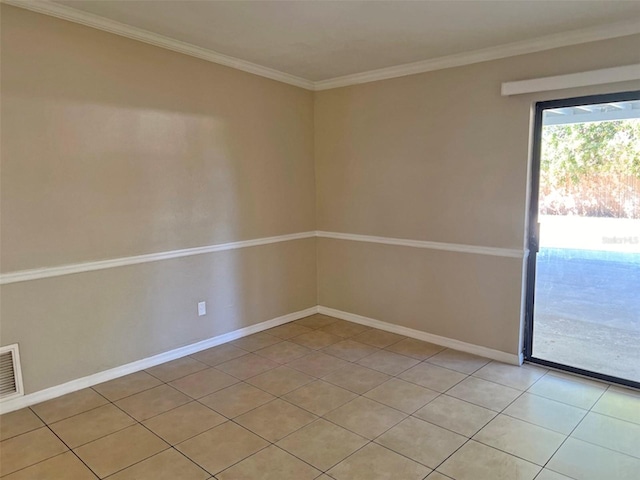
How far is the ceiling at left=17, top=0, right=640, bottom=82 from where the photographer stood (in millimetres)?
2494

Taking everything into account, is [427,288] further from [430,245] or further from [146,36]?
[146,36]

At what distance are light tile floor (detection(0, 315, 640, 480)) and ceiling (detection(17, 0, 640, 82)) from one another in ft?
8.13

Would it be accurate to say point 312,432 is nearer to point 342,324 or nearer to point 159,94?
point 342,324

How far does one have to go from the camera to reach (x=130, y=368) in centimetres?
317

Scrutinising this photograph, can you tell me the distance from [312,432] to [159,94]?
2638mm

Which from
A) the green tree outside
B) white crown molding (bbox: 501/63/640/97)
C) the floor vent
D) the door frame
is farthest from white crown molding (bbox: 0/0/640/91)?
the floor vent

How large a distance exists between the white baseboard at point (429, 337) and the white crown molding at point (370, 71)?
7.68ft

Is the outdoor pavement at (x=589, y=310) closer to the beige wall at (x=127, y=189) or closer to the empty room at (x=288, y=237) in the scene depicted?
the empty room at (x=288, y=237)

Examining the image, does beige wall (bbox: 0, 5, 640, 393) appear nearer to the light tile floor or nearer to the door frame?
the door frame

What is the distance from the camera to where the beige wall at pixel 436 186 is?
3.22m

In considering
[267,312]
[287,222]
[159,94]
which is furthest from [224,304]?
[159,94]

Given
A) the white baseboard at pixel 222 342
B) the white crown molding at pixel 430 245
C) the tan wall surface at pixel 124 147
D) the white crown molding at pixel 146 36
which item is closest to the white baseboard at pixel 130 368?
the white baseboard at pixel 222 342

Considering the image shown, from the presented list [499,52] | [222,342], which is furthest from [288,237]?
[499,52]

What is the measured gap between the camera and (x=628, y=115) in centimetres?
287
